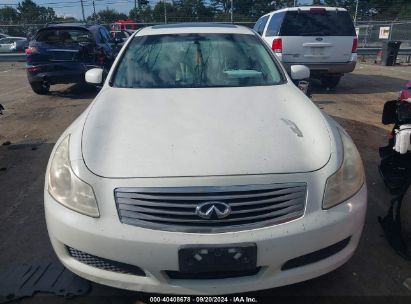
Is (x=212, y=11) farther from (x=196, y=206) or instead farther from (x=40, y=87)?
(x=196, y=206)

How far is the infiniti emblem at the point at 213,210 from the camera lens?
203 centimetres

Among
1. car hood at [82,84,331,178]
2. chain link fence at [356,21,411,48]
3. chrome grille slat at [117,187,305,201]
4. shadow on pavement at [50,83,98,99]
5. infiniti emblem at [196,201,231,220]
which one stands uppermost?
car hood at [82,84,331,178]

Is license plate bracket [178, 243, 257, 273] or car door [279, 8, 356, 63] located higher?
car door [279, 8, 356, 63]

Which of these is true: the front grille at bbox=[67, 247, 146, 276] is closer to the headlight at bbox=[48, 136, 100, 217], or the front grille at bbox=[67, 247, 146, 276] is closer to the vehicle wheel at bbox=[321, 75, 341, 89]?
the headlight at bbox=[48, 136, 100, 217]

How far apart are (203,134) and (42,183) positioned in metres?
2.49

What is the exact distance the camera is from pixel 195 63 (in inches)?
142

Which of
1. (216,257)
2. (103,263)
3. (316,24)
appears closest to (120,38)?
(316,24)

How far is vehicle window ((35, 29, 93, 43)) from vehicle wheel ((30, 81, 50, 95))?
94 cm

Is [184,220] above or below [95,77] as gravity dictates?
below

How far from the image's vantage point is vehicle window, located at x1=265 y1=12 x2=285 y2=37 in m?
8.96

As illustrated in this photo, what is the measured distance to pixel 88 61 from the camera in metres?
8.62

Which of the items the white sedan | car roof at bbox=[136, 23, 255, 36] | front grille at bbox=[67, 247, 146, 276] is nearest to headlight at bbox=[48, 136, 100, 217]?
the white sedan

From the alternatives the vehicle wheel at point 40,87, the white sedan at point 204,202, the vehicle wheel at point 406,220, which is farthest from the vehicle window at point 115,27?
the white sedan at point 204,202

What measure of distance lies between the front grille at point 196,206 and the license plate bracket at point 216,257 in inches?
3.7
